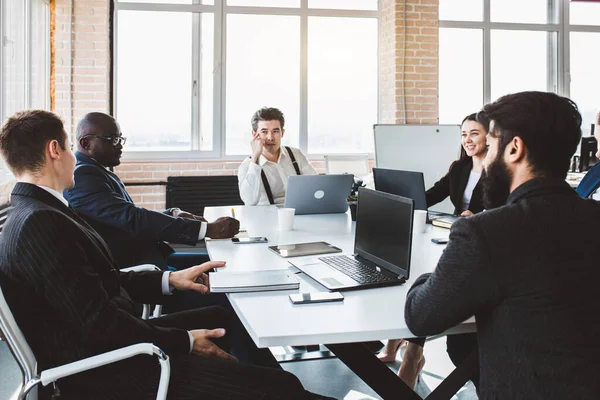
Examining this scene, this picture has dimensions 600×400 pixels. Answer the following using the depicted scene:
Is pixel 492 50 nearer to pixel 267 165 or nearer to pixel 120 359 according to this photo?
pixel 267 165

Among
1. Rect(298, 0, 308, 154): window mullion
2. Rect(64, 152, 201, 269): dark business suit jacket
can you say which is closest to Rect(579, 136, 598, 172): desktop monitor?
Result: Rect(298, 0, 308, 154): window mullion

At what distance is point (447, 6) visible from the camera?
6277 mm

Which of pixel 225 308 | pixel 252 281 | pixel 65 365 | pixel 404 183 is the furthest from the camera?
pixel 404 183

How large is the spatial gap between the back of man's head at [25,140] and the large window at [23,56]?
235 cm

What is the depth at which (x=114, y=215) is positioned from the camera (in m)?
2.65

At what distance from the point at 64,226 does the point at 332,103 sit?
487cm

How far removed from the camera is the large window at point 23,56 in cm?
381

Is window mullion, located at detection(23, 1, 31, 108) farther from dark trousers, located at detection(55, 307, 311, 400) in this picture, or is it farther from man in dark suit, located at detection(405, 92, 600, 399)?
man in dark suit, located at detection(405, 92, 600, 399)

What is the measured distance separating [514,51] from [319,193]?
172 inches

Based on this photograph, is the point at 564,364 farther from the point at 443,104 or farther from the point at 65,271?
the point at 443,104

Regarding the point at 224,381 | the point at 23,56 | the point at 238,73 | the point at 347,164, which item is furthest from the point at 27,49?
the point at 224,381

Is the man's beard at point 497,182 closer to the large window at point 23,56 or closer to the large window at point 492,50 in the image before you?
the large window at point 23,56

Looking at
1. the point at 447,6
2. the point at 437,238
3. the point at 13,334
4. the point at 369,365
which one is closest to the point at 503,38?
the point at 447,6

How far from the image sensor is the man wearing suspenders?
3.83m
